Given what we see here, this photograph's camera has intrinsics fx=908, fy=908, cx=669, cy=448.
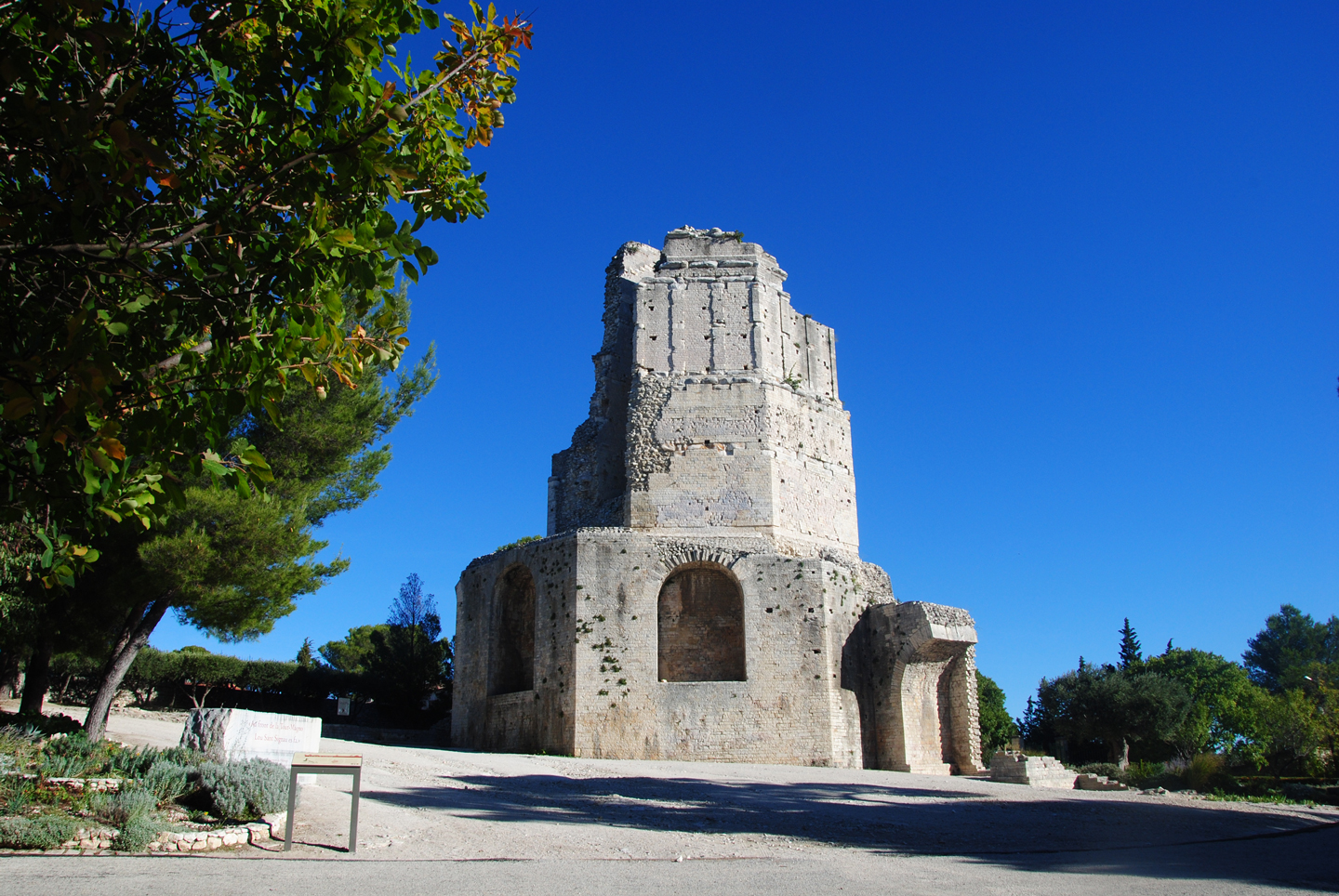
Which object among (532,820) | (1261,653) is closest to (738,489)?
(532,820)

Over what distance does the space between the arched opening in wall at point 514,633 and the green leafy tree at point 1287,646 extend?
169 feet

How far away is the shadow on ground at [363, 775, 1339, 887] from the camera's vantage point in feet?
24.7

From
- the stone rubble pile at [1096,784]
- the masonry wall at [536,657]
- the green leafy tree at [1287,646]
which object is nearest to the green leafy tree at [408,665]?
the masonry wall at [536,657]

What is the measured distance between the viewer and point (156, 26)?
408 centimetres

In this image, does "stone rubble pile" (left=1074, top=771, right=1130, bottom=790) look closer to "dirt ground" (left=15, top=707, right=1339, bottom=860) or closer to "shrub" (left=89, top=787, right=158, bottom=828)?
"dirt ground" (left=15, top=707, right=1339, bottom=860)

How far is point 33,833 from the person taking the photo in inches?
229

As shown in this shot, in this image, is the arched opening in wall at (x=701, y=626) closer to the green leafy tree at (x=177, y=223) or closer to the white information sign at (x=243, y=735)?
the white information sign at (x=243, y=735)

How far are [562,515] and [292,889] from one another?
658 inches

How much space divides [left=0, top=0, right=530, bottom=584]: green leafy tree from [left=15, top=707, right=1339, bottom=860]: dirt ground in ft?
11.6

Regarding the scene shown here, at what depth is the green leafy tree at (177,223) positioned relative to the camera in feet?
11.8

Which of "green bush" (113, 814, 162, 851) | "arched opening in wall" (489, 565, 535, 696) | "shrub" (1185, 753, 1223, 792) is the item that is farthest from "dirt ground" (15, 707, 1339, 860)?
"arched opening in wall" (489, 565, 535, 696)

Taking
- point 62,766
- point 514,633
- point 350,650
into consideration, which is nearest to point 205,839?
point 62,766

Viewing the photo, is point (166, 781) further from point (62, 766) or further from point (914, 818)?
point (914, 818)

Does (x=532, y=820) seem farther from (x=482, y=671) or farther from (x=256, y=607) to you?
(x=482, y=671)
